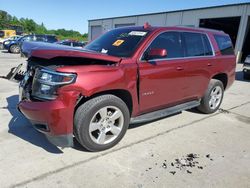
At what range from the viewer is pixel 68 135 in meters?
3.09

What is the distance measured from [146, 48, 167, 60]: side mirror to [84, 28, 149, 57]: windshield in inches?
9.9

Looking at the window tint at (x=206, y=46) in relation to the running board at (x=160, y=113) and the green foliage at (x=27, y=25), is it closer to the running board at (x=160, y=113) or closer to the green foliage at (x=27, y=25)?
the running board at (x=160, y=113)

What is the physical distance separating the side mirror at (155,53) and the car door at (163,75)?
0.05m

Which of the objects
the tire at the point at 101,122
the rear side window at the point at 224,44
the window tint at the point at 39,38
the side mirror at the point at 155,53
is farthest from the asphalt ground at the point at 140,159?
the window tint at the point at 39,38

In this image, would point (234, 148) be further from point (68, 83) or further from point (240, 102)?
point (240, 102)

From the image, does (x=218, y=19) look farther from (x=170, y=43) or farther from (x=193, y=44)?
(x=170, y=43)

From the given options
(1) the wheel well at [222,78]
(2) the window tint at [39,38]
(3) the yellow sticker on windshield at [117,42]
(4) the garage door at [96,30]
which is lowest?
(1) the wheel well at [222,78]

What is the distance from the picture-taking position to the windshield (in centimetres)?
387

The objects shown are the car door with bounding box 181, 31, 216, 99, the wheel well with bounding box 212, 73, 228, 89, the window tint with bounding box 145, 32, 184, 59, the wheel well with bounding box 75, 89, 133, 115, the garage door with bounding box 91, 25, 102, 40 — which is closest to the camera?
the wheel well with bounding box 75, 89, 133, 115

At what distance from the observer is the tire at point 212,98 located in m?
5.32

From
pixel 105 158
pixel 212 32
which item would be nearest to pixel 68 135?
pixel 105 158

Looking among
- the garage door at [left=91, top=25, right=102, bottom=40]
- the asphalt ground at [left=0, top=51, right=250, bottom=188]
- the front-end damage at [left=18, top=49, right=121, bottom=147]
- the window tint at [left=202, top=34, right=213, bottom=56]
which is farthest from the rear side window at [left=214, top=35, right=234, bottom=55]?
the garage door at [left=91, top=25, right=102, bottom=40]

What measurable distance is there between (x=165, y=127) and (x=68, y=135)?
6.88 ft

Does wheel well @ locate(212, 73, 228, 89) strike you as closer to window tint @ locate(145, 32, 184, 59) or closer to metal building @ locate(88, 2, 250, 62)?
window tint @ locate(145, 32, 184, 59)
